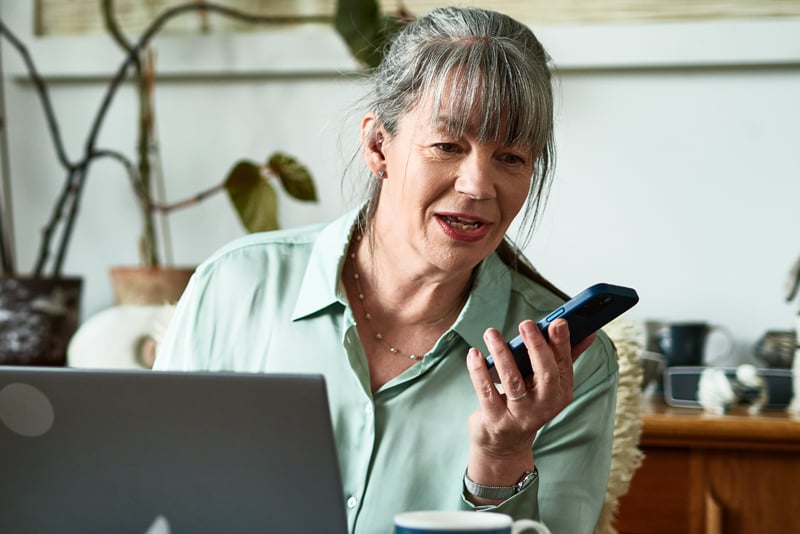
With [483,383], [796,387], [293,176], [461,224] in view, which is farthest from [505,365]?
[293,176]

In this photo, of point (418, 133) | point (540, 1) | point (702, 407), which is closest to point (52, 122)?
A: point (540, 1)

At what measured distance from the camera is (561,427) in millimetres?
1250

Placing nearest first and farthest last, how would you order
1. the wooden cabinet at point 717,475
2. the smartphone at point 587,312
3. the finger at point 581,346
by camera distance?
the smartphone at point 587,312 → the finger at point 581,346 → the wooden cabinet at point 717,475

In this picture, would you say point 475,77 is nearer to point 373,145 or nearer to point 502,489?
point 373,145

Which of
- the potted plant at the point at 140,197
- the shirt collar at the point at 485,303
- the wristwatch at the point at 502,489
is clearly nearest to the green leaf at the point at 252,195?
the potted plant at the point at 140,197

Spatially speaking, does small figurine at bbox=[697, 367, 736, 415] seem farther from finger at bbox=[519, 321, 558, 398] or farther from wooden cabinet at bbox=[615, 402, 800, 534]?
finger at bbox=[519, 321, 558, 398]

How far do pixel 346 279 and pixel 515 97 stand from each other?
0.35 metres

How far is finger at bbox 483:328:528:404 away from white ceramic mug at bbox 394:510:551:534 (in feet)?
0.72

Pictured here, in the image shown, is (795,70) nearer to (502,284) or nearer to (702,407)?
(702,407)

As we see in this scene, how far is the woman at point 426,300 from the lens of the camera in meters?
1.19

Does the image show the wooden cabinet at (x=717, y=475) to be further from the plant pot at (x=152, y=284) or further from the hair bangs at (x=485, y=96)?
the plant pot at (x=152, y=284)

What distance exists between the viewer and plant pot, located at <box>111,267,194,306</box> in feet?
6.70

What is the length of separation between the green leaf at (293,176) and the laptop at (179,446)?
1.26 meters

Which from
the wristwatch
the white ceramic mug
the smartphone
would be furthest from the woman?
the white ceramic mug
